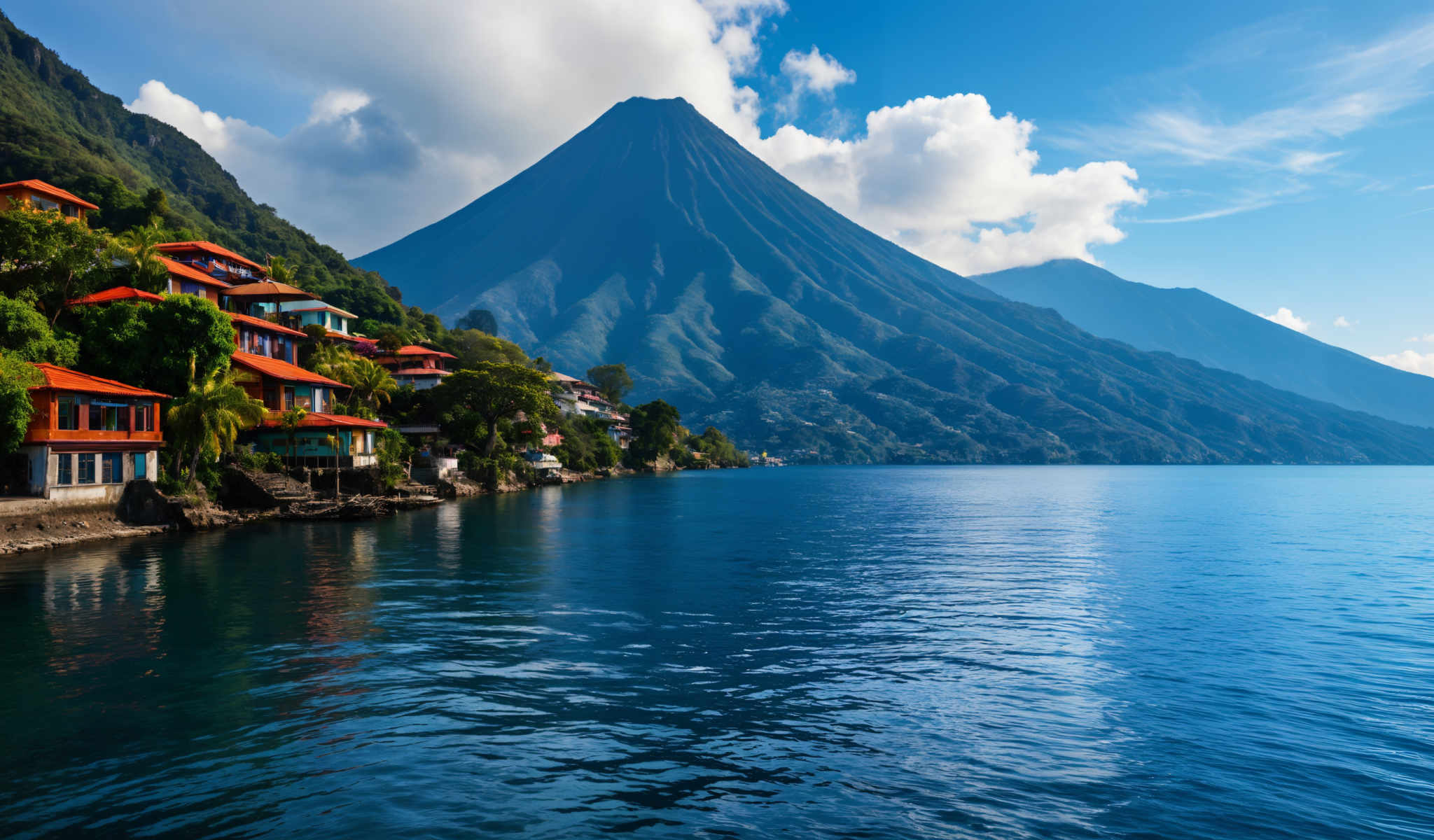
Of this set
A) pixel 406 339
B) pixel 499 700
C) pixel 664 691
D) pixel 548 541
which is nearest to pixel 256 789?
pixel 499 700

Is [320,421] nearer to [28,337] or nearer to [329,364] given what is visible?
[329,364]

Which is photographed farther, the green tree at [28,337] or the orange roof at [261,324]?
the orange roof at [261,324]

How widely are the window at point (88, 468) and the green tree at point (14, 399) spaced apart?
2829mm

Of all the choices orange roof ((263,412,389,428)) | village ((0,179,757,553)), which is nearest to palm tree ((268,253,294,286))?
village ((0,179,757,553))

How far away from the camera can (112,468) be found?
3869 centimetres

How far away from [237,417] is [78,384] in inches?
328

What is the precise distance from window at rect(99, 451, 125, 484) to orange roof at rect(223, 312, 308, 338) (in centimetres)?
1775

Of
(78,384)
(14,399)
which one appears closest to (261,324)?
(78,384)

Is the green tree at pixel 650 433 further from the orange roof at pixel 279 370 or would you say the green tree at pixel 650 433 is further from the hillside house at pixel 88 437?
the hillside house at pixel 88 437

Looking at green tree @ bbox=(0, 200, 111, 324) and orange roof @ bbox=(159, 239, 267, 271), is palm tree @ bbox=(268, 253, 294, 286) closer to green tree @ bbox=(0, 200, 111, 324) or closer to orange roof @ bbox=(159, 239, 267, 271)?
orange roof @ bbox=(159, 239, 267, 271)

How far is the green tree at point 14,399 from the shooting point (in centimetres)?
3275

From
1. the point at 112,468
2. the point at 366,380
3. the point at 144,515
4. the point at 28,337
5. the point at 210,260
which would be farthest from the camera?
the point at 210,260

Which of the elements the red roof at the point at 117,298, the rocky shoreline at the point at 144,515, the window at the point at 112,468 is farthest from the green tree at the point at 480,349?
the window at the point at 112,468

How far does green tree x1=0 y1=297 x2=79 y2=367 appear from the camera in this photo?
36844 millimetres
